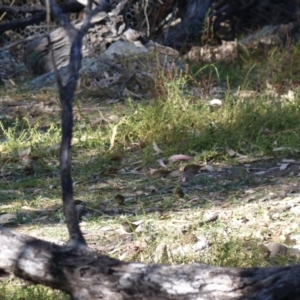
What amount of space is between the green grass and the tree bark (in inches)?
17.4

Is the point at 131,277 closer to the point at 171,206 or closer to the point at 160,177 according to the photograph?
the point at 171,206

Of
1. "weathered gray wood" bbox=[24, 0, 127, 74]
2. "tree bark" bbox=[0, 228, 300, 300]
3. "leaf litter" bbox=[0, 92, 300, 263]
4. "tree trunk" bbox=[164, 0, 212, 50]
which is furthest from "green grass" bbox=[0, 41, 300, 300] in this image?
"tree trunk" bbox=[164, 0, 212, 50]

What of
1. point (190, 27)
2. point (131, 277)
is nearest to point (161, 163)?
point (131, 277)

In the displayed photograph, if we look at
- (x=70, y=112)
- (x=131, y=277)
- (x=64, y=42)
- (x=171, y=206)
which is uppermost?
(x=70, y=112)

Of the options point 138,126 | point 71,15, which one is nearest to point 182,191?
point 138,126

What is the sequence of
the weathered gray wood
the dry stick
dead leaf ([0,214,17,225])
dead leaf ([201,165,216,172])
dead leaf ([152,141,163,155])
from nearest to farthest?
the dry stick → dead leaf ([0,214,17,225]) → dead leaf ([201,165,216,172]) → dead leaf ([152,141,163,155]) → the weathered gray wood

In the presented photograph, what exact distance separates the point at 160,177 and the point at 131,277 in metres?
2.60

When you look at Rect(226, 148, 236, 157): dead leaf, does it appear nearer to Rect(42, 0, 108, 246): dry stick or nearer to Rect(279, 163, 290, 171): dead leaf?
Rect(279, 163, 290, 171): dead leaf

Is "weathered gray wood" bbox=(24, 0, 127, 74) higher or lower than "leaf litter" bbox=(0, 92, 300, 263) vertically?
lower

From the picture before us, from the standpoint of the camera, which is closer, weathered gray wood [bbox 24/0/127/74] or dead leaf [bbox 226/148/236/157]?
dead leaf [bbox 226/148/236/157]

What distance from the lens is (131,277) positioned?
2588 mm

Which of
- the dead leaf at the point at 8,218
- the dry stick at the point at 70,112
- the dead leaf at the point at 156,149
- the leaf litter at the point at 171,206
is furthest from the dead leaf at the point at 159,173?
the dry stick at the point at 70,112

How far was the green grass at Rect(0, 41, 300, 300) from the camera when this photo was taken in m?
3.83

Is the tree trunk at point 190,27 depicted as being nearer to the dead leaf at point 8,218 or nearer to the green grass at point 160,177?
the green grass at point 160,177
